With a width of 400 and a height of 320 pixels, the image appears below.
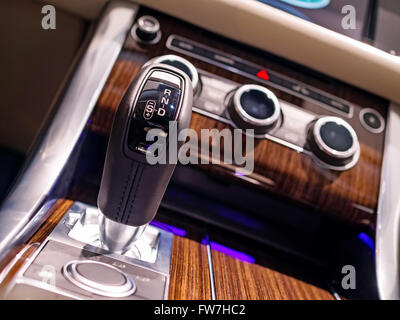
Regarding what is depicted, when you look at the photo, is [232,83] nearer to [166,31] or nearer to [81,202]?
[166,31]

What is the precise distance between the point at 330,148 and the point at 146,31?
0.31 metres

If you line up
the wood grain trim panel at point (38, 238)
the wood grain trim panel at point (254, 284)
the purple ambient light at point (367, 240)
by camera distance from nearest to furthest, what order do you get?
the wood grain trim panel at point (38, 238) < the wood grain trim panel at point (254, 284) < the purple ambient light at point (367, 240)

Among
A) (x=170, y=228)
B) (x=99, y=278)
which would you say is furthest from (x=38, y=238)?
(x=170, y=228)

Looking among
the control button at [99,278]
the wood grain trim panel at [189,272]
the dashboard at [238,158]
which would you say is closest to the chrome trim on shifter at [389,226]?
the dashboard at [238,158]

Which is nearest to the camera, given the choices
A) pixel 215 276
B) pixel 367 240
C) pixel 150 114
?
pixel 150 114

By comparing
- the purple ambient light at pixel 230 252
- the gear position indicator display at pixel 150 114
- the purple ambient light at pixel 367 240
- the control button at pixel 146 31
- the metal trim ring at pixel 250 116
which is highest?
the control button at pixel 146 31

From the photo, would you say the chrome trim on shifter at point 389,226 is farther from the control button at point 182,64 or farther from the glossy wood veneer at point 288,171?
the control button at point 182,64

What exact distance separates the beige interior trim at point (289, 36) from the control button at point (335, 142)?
10 cm

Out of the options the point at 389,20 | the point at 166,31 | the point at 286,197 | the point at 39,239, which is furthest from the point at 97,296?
the point at 389,20

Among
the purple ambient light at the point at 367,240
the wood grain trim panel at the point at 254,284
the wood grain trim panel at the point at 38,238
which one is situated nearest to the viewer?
the wood grain trim panel at the point at 38,238

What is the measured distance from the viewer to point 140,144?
11.9 inches

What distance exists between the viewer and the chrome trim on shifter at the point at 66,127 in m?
0.36

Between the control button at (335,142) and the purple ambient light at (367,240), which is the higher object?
the control button at (335,142)

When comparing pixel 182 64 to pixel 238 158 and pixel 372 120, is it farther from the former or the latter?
pixel 372 120
